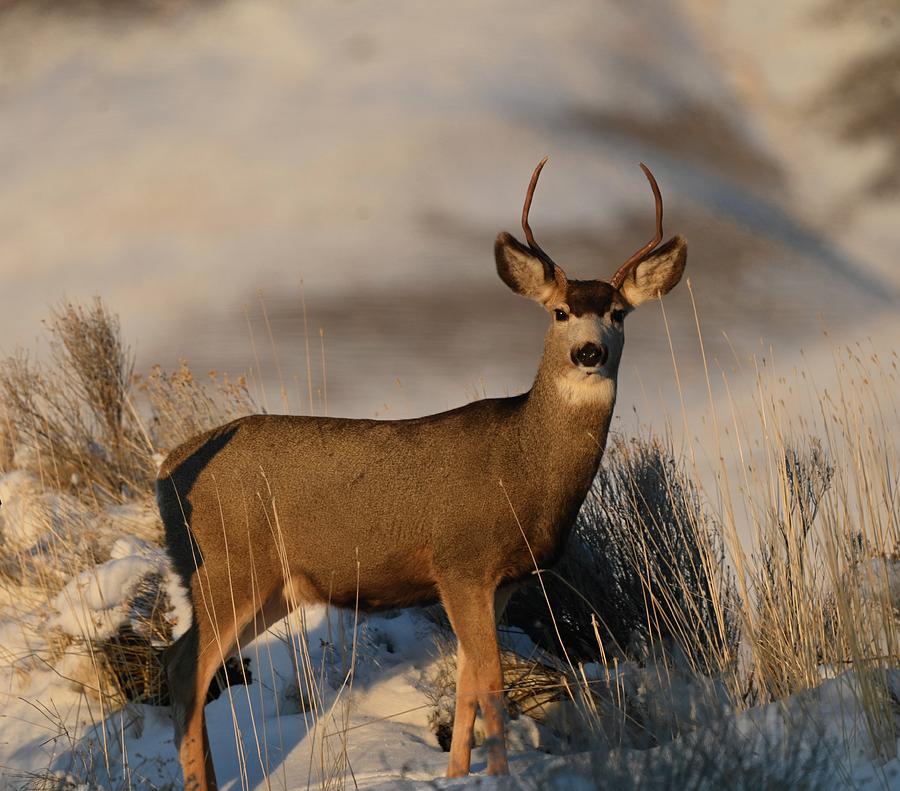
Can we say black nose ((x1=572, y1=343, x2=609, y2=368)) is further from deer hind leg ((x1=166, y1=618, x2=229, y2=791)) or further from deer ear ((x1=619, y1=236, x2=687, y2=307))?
deer hind leg ((x1=166, y1=618, x2=229, y2=791))

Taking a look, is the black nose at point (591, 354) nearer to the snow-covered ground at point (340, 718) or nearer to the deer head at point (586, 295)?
the deer head at point (586, 295)

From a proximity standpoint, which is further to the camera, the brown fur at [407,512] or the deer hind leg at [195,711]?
the deer hind leg at [195,711]

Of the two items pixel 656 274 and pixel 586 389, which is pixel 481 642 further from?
pixel 656 274

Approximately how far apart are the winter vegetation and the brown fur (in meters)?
0.30

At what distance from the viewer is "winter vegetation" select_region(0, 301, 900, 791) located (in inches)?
185

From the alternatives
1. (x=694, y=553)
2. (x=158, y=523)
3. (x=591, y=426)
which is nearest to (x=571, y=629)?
(x=694, y=553)

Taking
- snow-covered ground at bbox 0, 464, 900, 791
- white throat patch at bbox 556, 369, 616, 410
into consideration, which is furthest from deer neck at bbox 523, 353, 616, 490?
snow-covered ground at bbox 0, 464, 900, 791

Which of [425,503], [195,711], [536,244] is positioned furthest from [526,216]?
[195,711]

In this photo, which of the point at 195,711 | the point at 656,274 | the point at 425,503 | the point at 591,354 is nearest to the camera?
the point at 591,354

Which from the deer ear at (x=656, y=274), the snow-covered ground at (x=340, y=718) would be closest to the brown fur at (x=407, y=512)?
the deer ear at (x=656, y=274)

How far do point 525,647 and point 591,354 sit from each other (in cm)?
297

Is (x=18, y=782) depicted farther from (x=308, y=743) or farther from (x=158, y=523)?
(x=158, y=523)

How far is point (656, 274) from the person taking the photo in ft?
19.4

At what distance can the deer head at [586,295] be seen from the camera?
5.49m
